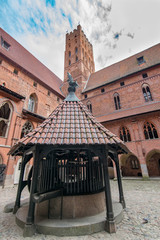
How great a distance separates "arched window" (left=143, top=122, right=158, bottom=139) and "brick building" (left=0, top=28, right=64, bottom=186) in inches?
511

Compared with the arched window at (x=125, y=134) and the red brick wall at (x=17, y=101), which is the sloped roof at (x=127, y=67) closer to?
the red brick wall at (x=17, y=101)

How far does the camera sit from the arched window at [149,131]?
1383 centimetres

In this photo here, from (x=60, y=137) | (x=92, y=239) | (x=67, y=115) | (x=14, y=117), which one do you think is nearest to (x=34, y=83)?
(x=14, y=117)

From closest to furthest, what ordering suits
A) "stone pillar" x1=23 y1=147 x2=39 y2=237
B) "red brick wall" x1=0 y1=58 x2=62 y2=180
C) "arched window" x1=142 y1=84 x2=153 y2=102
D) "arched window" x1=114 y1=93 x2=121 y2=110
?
"stone pillar" x1=23 y1=147 x2=39 y2=237, "red brick wall" x1=0 y1=58 x2=62 y2=180, "arched window" x1=142 y1=84 x2=153 y2=102, "arched window" x1=114 y1=93 x2=121 y2=110

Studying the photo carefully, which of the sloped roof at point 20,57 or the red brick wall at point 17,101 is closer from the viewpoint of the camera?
the red brick wall at point 17,101

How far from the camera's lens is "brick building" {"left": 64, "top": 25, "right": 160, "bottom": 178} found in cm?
1390

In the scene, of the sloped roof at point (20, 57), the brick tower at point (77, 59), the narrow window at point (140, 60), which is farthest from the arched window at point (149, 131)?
the sloped roof at point (20, 57)

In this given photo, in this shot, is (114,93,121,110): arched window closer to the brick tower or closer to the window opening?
the brick tower

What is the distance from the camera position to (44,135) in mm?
3486

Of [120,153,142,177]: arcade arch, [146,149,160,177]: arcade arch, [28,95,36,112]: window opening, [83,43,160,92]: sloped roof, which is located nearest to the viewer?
[146,149,160,177]: arcade arch

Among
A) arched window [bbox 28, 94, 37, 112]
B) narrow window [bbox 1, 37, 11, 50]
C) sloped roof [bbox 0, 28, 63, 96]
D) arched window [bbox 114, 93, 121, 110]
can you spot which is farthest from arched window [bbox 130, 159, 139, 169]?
narrow window [bbox 1, 37, 11, 50]

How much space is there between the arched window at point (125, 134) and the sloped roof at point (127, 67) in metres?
9.44

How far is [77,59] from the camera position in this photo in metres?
29.0

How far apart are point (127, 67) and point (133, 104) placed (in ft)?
25.7
